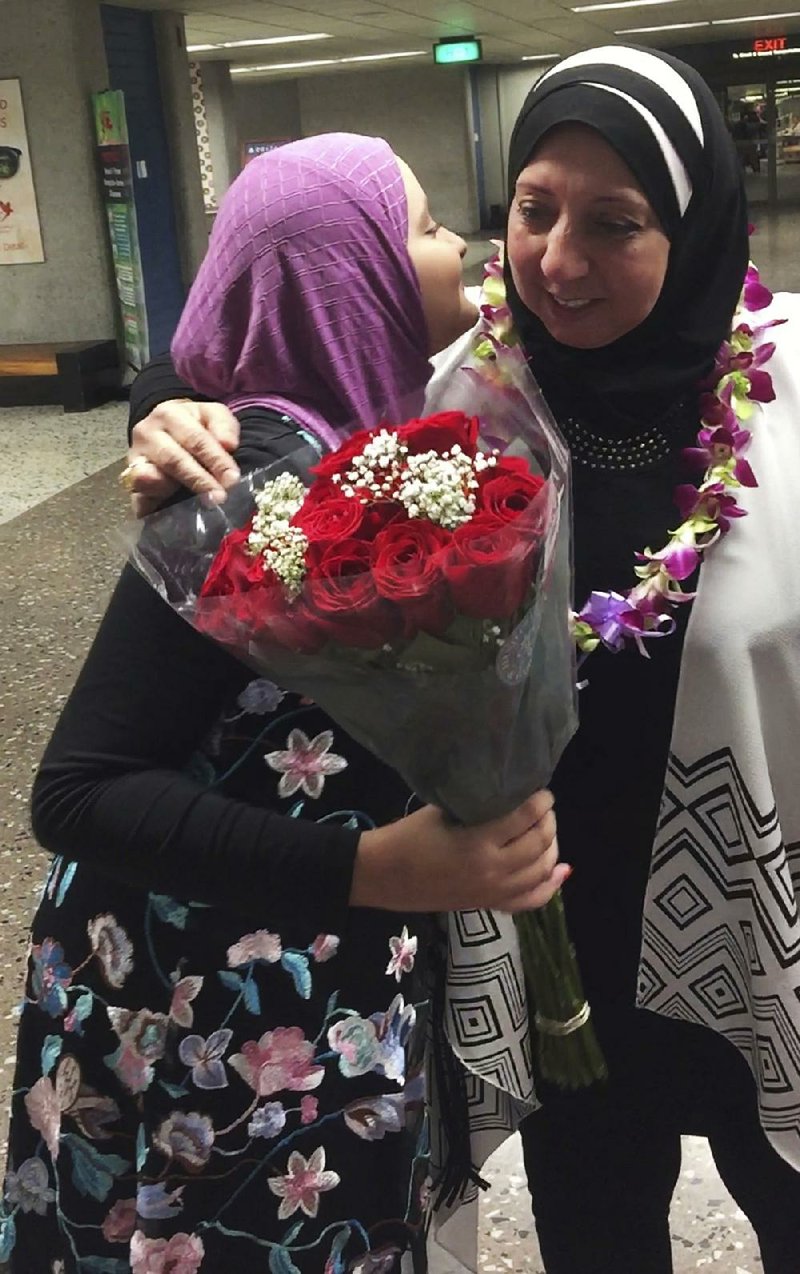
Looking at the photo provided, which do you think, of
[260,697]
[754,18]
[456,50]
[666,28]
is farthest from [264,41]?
[260,697]

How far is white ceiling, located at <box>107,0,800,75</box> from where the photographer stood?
1180 centimetres

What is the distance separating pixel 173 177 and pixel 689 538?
11.1 metres

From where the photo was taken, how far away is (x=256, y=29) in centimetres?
1306

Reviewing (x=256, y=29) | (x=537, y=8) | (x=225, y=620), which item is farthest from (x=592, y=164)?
(x=537, y=8)

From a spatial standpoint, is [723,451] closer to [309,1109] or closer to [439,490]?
[439,490]

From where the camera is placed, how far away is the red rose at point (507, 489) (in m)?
0.79

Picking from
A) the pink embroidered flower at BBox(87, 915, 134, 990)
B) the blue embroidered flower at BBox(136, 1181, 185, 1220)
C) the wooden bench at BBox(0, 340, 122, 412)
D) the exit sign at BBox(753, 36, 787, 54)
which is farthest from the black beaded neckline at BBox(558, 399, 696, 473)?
the exit sign at BBox(753, 36, 787, 54)

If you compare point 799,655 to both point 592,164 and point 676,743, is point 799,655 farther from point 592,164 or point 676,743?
point 592,164

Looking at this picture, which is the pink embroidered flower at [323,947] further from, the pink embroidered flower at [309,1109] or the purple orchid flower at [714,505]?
the purple orchid flower at [714,505]

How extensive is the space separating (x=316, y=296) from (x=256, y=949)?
555 mm

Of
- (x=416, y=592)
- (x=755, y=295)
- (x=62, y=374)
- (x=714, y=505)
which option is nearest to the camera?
(x=416, y=592)

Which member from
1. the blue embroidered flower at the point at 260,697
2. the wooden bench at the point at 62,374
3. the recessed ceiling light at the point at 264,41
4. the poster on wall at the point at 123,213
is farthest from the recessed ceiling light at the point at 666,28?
the blue embroidered flower at the point at 260,697

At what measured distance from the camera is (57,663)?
417 cm

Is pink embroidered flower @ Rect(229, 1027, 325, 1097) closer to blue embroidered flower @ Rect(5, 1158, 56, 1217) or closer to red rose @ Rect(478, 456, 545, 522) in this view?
blue embroidered flower @ Rect(5, 1158, 56, 1217)
